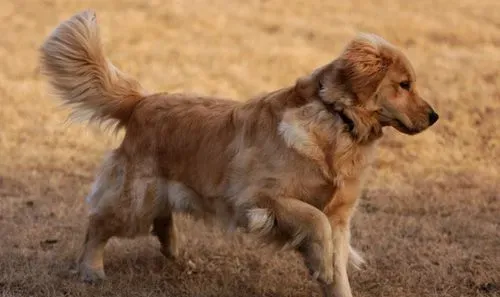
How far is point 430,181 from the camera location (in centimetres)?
1007

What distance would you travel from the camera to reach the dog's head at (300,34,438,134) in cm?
515

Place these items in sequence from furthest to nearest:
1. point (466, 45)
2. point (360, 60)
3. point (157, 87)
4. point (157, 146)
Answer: point (466, 45) → point (157, 87) → point (157, 146) → point (360, 60)

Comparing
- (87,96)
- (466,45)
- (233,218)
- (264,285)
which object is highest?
(87,96)

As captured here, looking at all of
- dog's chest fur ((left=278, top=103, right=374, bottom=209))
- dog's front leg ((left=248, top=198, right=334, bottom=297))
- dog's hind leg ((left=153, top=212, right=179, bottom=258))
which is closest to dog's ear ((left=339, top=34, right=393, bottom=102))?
dog's chest fur ((left=278, top=103, right=374, bottom=209))

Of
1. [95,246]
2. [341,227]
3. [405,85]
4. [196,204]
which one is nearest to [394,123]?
[405,85]

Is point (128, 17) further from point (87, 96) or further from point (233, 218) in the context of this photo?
point (233, 218)

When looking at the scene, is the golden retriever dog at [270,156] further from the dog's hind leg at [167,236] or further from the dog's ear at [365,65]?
the dog's hind leg at [167,236]

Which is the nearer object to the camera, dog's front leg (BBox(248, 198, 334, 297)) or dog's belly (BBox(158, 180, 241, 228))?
dog's front leg (BBox(248, 198, 334, 297))

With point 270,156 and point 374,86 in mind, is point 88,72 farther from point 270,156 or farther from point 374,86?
point 374,86

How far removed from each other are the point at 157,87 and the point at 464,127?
17.6ft

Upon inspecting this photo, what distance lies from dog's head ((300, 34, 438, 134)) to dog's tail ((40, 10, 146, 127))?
5.75ft

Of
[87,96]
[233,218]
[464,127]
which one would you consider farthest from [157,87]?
[233,218]

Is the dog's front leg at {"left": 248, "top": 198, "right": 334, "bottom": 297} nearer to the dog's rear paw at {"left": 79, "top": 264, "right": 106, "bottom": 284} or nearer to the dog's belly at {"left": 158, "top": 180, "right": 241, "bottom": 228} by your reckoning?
the dog's belly at {"left": 158, "top": 180, "right": 241, "bottom": 228}

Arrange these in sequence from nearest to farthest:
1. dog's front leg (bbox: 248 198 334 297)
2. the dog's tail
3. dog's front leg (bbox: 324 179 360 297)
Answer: dog's front leg (bbox: 248 198 334 297) < dog's front leg (bbox: 324 179 360 297) < the dog's tail
